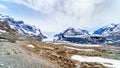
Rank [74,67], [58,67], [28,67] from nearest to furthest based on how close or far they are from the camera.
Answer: [28,67] → [58,67] → [74,67]

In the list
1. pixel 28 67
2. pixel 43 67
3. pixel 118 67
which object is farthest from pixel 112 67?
pixel 28 67

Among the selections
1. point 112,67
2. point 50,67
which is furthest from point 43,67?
point 112,67

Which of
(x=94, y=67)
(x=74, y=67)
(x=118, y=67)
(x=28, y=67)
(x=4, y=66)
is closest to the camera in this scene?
(x=4, y=66)

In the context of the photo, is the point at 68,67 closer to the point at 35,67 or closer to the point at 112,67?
the point at 35,67

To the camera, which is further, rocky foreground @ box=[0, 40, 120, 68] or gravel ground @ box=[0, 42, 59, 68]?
rocky foreground @ box=[0, 40, 120, 68]

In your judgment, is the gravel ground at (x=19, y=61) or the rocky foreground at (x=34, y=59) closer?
the gravel ground at (x=19, y=61)

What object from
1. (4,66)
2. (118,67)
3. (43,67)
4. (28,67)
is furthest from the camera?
(118,67)

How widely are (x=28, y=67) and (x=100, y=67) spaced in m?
17.4

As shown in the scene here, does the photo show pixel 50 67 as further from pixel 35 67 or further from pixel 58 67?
pixel 35 67

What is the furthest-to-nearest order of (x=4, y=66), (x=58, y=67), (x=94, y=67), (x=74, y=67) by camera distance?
(x=94, y=67) < (x=74, y=67) < (x=58, y=67) < (x=4, y=66)

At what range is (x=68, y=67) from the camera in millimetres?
34531

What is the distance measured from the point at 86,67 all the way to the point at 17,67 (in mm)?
16087

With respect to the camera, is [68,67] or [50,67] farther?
[68,67]

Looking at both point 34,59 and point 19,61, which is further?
point 34,59
